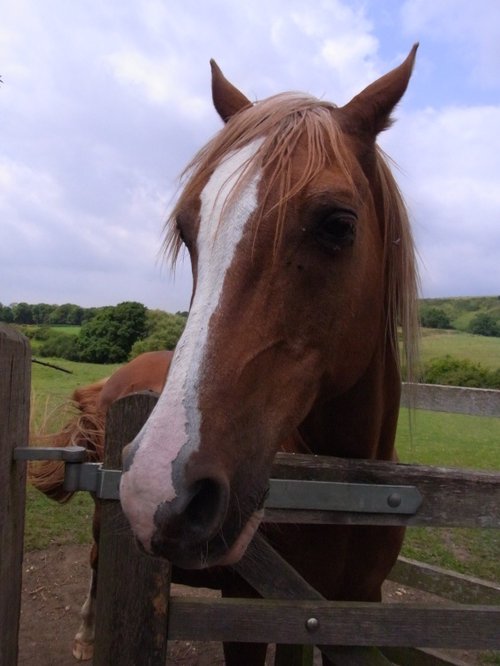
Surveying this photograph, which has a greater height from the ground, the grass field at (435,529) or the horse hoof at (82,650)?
the grass field at (435,529)

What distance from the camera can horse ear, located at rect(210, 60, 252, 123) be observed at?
228 centimetres


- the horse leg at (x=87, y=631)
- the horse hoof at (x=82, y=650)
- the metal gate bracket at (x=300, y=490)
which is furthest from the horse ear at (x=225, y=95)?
the horse hoof at (x=82, y=650)

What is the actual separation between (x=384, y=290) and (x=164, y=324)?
16.3 ft

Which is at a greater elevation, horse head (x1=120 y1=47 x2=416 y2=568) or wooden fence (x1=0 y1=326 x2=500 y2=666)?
horse head (x1=120 y1=47 x2=416 y2=568)

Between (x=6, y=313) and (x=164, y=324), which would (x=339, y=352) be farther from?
(x=6, y=313)

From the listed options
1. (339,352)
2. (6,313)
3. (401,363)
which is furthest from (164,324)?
(339,352)

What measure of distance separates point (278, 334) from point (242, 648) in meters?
1.56

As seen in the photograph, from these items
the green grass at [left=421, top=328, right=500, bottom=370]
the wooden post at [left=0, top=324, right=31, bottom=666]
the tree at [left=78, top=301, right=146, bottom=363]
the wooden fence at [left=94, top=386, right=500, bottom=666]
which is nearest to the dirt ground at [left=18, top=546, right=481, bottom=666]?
the wooden fence at [left=94, top=386, right=500, bottom=666]

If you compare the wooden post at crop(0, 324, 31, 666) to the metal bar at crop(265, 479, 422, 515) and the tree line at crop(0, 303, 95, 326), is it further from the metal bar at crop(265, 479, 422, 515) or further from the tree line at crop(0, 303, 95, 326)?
the tree line at crop(0, 303, 95, 326)

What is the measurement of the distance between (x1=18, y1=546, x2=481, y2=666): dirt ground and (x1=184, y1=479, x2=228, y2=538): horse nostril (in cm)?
296

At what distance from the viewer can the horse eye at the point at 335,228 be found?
152 cm

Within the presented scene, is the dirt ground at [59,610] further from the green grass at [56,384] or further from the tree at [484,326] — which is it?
the tree at [484,326]

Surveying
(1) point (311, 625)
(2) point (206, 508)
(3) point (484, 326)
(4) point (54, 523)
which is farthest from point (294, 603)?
(3) point (484, 326)

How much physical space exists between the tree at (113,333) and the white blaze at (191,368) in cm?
584
